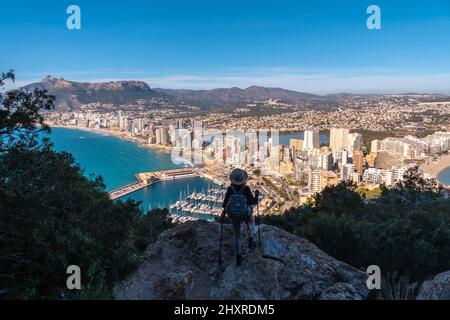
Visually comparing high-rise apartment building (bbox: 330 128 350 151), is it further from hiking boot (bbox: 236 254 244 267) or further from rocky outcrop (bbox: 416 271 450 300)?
hiking boot (bbox: 236 254 244 267)

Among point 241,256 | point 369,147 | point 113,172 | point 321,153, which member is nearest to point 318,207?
point 241,256

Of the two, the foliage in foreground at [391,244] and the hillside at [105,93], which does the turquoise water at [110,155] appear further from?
the foliage in foreground at [391,244]

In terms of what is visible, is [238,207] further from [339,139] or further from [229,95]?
[339,139]

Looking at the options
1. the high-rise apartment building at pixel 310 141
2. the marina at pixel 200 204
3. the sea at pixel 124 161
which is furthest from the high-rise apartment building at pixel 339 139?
the marina at pixel 200 204

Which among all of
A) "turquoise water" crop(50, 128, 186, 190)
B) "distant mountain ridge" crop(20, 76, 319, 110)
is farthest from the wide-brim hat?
"turquoise water" crop(50, 128, 186, 190)

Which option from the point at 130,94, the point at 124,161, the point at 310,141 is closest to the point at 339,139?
the point at 310,141

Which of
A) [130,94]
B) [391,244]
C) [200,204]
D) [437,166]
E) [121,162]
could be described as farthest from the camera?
[121,162]
